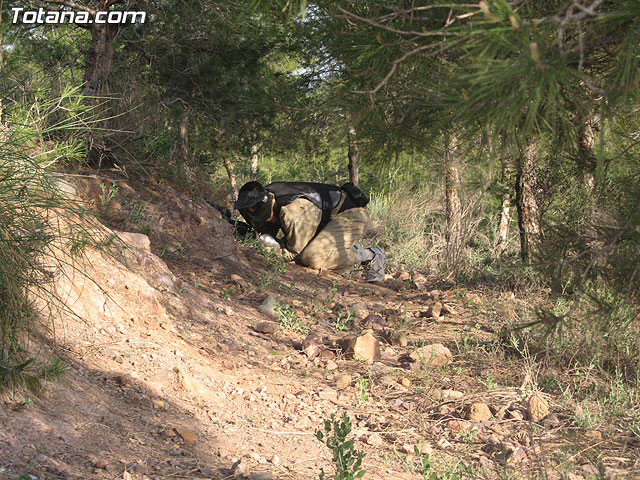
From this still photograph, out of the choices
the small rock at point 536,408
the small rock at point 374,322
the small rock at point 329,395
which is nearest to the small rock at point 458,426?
the small rock at point 536,408

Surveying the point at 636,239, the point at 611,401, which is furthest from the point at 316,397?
the point at 636,239

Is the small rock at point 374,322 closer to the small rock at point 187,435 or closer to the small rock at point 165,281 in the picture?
the small rock at point 165,281

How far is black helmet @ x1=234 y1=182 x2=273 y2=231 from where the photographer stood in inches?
256

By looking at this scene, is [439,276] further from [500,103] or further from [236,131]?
[500,103]

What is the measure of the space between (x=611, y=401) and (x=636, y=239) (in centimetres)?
140

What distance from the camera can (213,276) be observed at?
18.5 ft

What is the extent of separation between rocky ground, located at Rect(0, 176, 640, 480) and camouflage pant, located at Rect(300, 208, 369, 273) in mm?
1320

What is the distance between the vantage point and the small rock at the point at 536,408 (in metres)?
3.26

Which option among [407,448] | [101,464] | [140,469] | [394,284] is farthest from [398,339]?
[101,464]

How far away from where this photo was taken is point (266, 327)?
15.3 feet

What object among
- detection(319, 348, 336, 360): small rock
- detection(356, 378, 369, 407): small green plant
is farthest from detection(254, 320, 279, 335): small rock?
detection(356, 378, 369, 407): small green plant

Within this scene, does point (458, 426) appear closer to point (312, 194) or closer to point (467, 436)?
point (467, 436)

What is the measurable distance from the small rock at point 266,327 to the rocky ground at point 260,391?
0.04ft

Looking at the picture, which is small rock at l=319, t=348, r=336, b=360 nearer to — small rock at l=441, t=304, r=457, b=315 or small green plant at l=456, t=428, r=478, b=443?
small green plant at l=456, t=428, r=478, b=443
